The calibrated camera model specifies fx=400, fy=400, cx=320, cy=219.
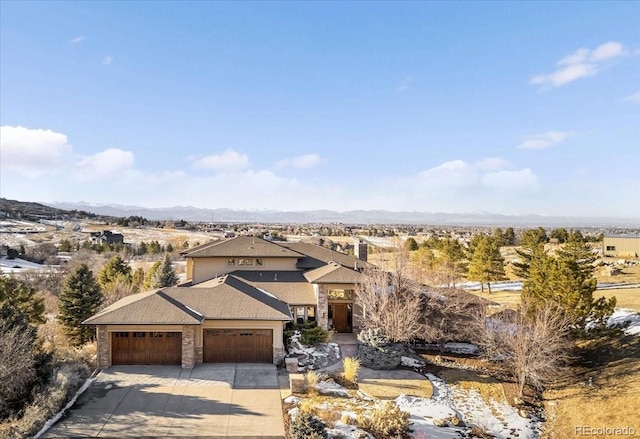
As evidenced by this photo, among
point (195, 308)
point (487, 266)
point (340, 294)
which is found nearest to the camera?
point (195, 308)

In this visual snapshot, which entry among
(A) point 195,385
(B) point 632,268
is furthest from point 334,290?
(B) point 632,268

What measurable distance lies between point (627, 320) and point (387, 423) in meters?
17.5

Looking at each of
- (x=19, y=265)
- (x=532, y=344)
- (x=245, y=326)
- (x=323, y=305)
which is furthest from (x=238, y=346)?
(x=19, y=265)

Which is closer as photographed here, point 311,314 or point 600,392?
point 600,392

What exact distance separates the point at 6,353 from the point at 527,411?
21.3 meters

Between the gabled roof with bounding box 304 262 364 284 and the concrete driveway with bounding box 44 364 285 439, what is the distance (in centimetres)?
636

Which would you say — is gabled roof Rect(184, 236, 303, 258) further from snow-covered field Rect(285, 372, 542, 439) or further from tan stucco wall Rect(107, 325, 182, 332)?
snow-covered field Rect(285, 372, 542, 439)

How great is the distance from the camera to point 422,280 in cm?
2703

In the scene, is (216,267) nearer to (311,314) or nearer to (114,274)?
(311,314)

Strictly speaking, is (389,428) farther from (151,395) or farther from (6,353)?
(6,353)

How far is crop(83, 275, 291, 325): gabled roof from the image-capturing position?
19.0 metres

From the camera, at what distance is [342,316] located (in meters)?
25.2

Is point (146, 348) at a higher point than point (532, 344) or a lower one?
lower

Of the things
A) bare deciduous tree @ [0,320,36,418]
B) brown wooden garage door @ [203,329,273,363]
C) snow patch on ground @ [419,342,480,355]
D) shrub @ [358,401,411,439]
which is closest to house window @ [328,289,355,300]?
snow patch on ground @ [419,342,480,355]
